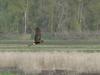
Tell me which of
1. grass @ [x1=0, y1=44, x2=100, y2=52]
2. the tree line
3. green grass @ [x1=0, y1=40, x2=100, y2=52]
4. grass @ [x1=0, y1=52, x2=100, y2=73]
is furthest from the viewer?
the tree line

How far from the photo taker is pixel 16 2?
201ft

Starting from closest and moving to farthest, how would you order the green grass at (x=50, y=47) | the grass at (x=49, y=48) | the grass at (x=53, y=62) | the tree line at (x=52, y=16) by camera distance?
the grass at (x=53, y=62), the grass at (x=49, y=48), the green grass at (x=50, y=47), the tree line at (x=52, y=16)

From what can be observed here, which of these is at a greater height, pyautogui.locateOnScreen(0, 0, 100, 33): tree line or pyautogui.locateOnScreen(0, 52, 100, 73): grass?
pyautogui.locateOnScreen(0, 0, 100, 33): tree line

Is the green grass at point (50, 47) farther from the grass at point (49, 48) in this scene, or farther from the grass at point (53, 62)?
the grass at point (53, 62)

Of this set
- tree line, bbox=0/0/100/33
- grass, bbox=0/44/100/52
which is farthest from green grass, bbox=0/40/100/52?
tree line, bbox=0/0/100/33

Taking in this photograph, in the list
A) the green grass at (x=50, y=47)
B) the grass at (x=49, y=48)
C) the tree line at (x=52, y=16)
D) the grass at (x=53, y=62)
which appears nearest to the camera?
the grass at (x=53, y=62)

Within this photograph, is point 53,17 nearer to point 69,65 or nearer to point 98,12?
point 98,12

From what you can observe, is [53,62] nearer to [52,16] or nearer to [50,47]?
[50,47]

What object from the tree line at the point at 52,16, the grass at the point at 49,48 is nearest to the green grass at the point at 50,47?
the grass at the point at 49,48

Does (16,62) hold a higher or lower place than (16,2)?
lower

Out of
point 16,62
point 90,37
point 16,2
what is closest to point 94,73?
point 16,62

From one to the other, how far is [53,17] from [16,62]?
168 ft

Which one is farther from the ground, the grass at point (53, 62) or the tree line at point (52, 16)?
the tree line at point (52, 16)

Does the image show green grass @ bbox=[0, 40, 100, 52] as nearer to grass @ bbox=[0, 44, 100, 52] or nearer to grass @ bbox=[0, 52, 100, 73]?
grass @ bbox=[0, 44, 100, 52]
